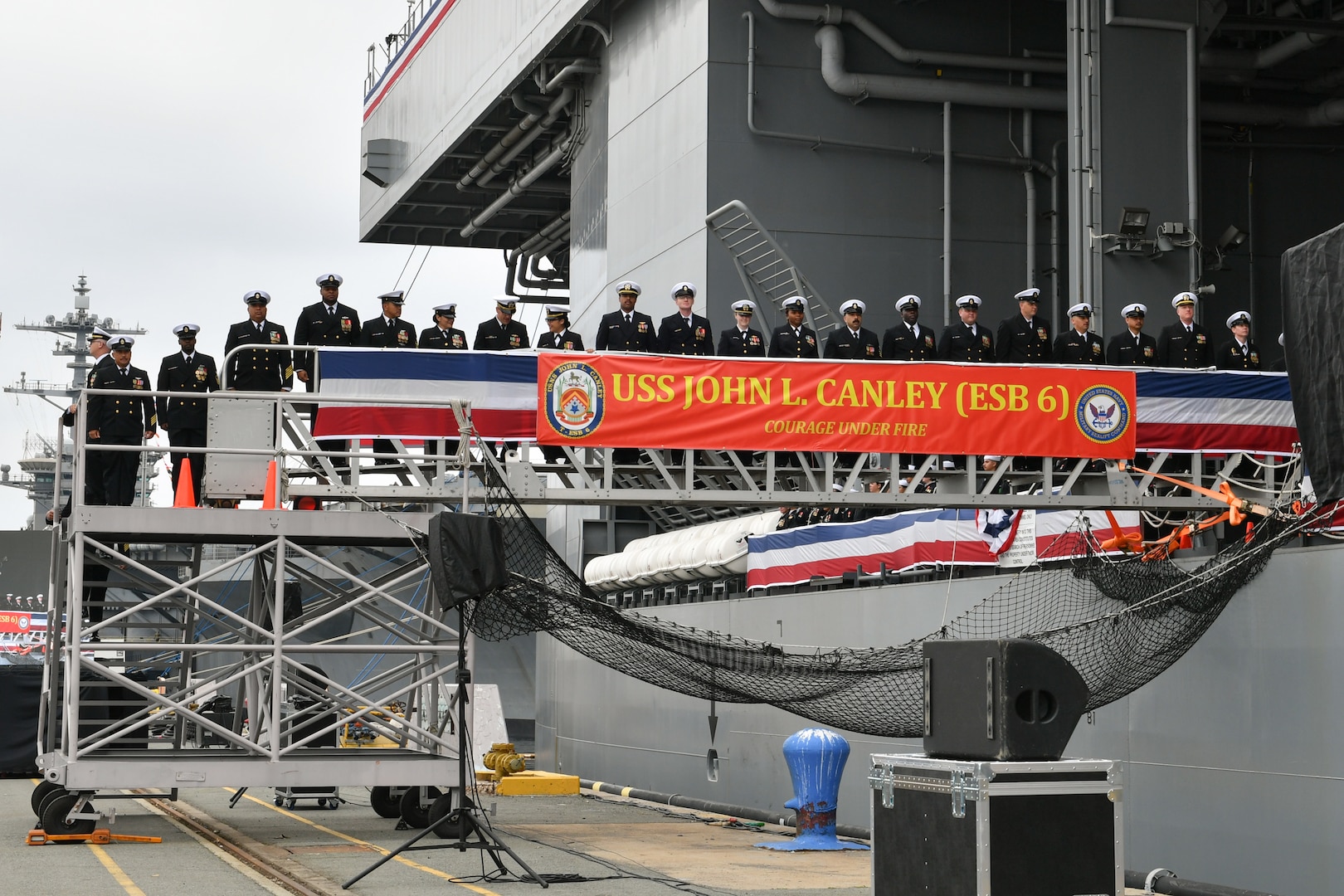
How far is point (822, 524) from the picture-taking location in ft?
66.3

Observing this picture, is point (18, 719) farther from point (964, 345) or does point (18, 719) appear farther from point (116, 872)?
point (964, 345)

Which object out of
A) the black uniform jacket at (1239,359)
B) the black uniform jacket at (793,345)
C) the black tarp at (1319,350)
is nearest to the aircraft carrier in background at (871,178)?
the black uniform jacket at (793,345)

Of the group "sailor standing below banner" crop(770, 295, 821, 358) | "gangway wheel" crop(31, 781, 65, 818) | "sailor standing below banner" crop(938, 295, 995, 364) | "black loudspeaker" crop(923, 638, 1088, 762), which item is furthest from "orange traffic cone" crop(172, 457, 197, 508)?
"black loudspeaker" crop(923, 638, 1088, 762)

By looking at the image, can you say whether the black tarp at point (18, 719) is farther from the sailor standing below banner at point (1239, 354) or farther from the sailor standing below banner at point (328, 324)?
the sailor standing below banner at point (1239, 354)

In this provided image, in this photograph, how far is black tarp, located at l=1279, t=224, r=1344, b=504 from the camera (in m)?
9.61

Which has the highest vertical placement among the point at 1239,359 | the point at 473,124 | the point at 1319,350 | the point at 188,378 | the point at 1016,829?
the point at 473,124

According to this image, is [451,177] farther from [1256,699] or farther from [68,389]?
[68,389]

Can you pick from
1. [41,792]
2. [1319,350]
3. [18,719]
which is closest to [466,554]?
[1319,350]

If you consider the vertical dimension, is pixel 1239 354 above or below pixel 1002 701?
above

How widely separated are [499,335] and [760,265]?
7.41m

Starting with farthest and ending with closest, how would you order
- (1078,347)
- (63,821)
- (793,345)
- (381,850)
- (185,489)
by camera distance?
(793,345) → (1078,347) → (185,489) → (63,821) → (381,850)

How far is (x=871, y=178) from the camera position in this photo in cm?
2486

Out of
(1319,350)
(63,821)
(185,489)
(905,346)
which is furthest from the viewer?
(905,346)

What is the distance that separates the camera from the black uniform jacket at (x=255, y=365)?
16344 millimetres
